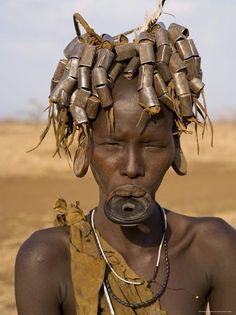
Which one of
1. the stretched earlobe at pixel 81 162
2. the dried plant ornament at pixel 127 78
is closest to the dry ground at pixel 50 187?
the stretched earlobe at pixel 81 162

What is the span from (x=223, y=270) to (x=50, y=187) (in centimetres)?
1475

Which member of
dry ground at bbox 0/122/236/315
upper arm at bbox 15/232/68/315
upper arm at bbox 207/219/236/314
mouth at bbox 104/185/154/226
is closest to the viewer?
mouth at bbox 104/185/154/226

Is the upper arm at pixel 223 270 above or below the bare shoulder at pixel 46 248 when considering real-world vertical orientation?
below

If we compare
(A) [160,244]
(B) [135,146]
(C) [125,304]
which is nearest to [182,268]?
(A) [160,244]

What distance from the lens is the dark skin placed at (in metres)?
2.37

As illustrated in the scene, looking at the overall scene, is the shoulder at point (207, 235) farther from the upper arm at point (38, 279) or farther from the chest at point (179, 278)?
the upper arm at point (38, 279)

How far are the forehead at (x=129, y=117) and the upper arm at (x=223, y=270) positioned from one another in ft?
1.63

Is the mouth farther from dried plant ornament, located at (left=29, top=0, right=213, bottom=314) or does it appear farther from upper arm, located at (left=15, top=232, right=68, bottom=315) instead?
upper arm, located at (left=15, top=232, right=68, bottom=315)

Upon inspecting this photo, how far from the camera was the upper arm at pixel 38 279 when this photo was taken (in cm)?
244

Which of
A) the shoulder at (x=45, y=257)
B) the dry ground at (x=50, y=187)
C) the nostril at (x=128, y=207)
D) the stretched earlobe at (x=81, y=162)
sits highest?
the stretched earlobe at (x=81, y=162)

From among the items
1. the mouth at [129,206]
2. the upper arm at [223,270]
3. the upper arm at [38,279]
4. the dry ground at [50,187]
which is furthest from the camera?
the dry ground at [50,187]

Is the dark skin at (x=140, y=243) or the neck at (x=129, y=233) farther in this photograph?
the neck at (x=129, y=233)

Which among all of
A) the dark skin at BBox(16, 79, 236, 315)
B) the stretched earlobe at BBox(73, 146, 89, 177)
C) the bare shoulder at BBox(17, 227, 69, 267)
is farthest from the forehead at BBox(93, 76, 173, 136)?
the bare shoulder at BBox(17, 227, 69, 267)

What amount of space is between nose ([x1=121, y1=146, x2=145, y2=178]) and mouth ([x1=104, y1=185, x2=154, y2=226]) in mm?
44
